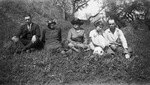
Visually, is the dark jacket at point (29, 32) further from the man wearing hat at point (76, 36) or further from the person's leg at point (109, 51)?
the person's leg at point (109, 51)

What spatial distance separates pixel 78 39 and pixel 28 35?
6.72 ft

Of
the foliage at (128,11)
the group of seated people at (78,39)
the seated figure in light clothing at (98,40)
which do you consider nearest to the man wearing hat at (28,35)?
the group of seated people at (78,39)

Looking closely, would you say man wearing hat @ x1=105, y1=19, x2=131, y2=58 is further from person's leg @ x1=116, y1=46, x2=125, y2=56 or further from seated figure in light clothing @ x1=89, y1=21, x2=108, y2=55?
seated figure in light clothing @ x1=89, y1=21, x2=108, y2=55

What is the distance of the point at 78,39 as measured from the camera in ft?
22.6

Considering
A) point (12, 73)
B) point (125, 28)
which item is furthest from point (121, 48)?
point (125, 28)

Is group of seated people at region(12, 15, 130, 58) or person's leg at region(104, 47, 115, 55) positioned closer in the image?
person's leg at region(104, 47, 115, 55)

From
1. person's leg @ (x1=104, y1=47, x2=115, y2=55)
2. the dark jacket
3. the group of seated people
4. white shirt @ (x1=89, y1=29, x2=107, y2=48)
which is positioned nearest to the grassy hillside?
person's leg @ (x1=104, y1=47, x2=115, y2=55)

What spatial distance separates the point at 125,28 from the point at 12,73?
7804mm

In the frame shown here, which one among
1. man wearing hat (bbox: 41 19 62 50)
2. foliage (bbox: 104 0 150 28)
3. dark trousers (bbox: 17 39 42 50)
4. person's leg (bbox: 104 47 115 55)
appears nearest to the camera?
person's leg (bbox: 104 47 115 55)

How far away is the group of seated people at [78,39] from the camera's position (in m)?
6.39

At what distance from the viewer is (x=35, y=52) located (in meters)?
6.57

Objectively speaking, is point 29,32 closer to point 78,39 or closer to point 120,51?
point 78,39

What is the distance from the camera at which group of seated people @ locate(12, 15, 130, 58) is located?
639 cm

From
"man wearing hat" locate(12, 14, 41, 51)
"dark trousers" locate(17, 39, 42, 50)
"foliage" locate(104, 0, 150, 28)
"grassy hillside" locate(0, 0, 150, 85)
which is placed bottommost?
"grassy hillside" locate(0, 0, 150, 85)
